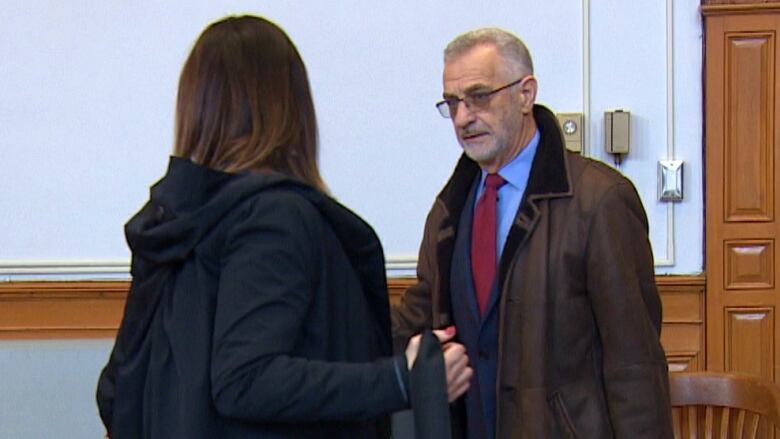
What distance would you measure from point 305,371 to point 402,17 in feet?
8.07

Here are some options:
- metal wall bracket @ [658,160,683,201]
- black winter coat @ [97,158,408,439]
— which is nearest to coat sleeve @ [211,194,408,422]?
black winter coat @ [97,158,408,439]

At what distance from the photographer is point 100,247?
12.7 ft

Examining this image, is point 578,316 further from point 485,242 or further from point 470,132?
point 470,132

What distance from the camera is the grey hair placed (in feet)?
7.50

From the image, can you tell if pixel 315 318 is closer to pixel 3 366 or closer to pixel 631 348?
pixel 631 348

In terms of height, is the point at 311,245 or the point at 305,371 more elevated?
the point at 311,245

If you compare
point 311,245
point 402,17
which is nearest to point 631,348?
point 311,245

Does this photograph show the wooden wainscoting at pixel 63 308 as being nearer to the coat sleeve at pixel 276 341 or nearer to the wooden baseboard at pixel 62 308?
the wooden baseboard at pixel 62 308

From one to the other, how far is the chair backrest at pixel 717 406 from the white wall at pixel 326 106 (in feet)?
3.84

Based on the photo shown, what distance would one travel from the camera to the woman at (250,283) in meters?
1.49

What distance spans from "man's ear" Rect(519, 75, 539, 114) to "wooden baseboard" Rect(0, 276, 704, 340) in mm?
1981

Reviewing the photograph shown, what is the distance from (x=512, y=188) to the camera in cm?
230

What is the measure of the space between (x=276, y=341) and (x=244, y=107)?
0.34 metres

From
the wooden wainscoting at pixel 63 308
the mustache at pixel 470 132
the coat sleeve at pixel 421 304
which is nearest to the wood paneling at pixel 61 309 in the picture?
the wooden wainscoting at pixel 63 308
